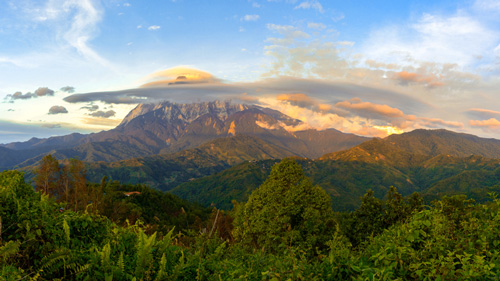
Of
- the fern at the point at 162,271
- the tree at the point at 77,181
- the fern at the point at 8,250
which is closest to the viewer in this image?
the fern at the point at 8,250

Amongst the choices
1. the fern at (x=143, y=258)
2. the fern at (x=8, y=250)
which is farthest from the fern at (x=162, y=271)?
the fern at (x=8, y=250)

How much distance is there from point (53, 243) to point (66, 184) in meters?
46.0

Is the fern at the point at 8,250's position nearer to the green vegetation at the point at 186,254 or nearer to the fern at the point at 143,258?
the green vegetation at the point at 186,254

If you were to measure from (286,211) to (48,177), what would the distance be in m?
40.7

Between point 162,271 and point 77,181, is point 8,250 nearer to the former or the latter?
point 162,271

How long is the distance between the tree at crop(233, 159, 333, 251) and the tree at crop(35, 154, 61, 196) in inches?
1327

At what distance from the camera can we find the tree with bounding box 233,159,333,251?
850 inches

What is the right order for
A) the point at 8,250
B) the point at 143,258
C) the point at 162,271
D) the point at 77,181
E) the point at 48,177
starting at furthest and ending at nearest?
the point at 77,181 → the point at 48,177 → the point at 143,258 → the point at 162,271 → the point at 8,250

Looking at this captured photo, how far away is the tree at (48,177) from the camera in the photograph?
39.7 metres

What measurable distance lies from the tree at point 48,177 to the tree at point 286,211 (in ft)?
111

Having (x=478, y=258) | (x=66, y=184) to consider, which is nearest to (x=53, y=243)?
(x=478, y=258)

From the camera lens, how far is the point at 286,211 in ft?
73.0

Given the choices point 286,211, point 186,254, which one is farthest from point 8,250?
point 286,211

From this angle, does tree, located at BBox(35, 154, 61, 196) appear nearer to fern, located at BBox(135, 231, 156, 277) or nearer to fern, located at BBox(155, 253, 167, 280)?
fern, located at BBox(135, 231, 156, 277)
